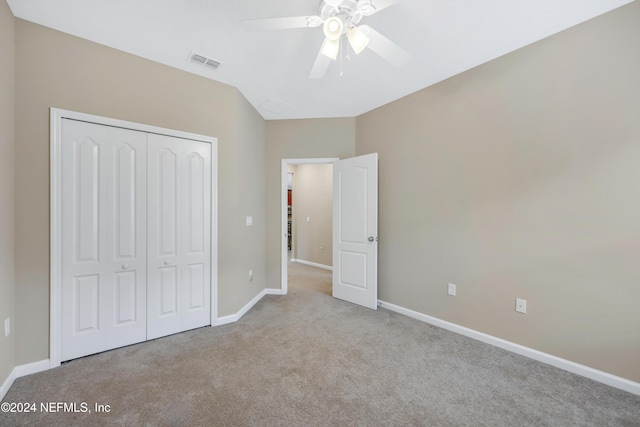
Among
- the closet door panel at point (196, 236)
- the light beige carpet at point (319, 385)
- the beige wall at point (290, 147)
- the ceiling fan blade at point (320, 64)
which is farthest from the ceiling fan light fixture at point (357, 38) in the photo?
the light beige carpet at point (319, 385)

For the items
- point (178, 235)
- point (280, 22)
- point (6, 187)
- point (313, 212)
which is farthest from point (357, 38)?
point (313, 212)

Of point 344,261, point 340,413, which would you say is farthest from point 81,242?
point 344,261

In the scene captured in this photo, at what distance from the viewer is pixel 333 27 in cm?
161

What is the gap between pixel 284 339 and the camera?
257cm

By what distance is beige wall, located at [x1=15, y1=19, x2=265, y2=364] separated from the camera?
1963 mm

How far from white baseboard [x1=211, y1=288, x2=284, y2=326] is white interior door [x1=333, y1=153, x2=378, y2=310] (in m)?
Result: 0.99

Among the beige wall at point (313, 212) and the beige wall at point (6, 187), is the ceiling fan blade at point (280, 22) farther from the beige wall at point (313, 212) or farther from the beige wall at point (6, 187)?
the beige wall at point (313, 212)

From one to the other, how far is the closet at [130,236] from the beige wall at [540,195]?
253cm

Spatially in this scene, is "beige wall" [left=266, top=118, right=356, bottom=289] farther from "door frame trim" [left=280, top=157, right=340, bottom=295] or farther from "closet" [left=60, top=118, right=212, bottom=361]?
"closet" [left=60, top=118, right=212, bottom=361]

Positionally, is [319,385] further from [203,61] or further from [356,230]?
[203,61]

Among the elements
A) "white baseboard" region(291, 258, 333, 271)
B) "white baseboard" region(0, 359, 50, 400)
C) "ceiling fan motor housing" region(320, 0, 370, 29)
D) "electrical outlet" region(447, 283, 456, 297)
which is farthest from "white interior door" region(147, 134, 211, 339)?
"white baseboard" region(291, 258, 333, 271)

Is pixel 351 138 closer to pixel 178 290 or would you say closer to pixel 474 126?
pixel 474 126

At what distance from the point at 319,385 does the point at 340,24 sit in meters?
2.47

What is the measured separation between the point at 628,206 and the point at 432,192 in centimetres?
147
